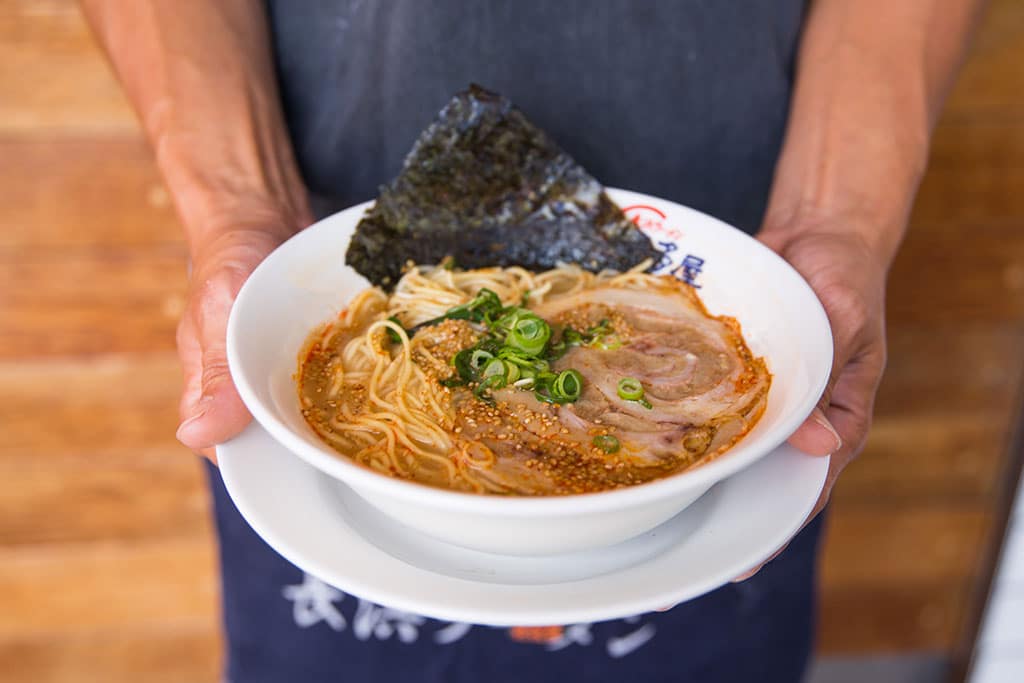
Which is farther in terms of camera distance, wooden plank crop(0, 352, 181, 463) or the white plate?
wooden plank crop(0, 352, 181, 463)

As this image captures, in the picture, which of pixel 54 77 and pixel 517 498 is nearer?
pixel 517 498

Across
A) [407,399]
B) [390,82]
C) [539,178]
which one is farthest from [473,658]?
[390,82]

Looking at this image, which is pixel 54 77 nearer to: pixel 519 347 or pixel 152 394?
pixel 152 394

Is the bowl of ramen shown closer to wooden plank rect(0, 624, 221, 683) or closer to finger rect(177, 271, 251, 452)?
finger rect(177, 271, 251, 452)

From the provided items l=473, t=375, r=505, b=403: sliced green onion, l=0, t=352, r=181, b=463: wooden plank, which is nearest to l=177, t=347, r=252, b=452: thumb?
l=473, t=375, r=505, b=403: sliced green onion

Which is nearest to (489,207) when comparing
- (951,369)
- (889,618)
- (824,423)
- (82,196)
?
(824,423)

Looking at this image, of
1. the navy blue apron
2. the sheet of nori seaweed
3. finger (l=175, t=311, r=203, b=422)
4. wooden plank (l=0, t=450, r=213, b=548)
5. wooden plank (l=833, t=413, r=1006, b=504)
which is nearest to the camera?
finger (l=175, t=311, r=203, b=422)

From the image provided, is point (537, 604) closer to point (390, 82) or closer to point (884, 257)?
point (884, 257)
